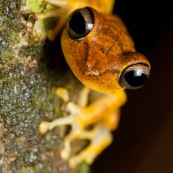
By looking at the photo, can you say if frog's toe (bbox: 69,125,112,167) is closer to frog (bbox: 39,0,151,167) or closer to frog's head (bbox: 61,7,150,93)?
frog (bbox: 39,0,151,167)

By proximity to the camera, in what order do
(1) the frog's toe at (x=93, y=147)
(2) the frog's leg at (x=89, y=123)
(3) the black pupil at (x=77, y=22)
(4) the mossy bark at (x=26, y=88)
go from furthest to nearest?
1. (1) the frog's toe at (x=93, y=147)
2. (2) the frog's leg at (x=89, y=123)
3. (3) the black pupil at (x=77, y=22)
4. (4) the mossy bark at (x=26, y=88)

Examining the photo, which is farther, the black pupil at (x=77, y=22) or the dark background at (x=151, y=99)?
the dark background at (x=151, y=99)

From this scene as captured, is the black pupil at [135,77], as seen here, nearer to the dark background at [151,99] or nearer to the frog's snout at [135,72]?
the frog's snout at [135,72]

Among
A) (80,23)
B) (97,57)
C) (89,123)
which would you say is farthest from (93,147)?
(80,23)

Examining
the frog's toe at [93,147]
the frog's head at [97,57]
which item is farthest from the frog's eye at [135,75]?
the frog's toe at [93,147]

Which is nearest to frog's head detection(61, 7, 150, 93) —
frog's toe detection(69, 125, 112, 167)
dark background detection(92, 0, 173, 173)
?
frog's toe detection(69, 125, 112, 167)

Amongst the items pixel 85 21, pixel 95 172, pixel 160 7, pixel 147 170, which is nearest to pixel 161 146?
pixel 147 170

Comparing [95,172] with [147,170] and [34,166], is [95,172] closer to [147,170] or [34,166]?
[147,170]
